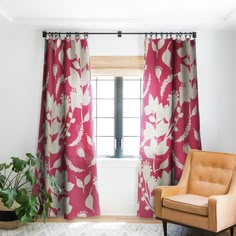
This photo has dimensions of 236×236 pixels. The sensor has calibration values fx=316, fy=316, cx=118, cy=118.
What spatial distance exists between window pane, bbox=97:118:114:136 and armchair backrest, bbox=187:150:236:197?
1.08m

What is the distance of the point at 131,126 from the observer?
4.13 m

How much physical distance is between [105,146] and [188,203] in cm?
146

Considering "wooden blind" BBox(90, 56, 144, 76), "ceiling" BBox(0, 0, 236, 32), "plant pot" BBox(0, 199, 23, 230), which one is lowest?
"plant pot" BBox(0, 199, 23, 230)

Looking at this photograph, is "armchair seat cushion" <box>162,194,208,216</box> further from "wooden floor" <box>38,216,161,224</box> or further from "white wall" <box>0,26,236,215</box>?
"white wall" <box>0,26,236,215</box>

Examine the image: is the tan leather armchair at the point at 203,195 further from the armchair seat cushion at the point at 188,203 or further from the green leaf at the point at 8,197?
the green leaf at the point at 8,197

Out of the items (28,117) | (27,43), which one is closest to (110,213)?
(28,117)

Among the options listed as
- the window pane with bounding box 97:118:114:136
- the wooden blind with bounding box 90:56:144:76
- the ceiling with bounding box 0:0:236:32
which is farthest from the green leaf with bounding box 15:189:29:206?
the ceiling with bounding box 0:0:236:32

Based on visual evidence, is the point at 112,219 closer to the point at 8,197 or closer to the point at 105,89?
the point at 8,197

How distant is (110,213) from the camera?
3.98 m

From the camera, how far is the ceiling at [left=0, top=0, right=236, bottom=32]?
3.13m

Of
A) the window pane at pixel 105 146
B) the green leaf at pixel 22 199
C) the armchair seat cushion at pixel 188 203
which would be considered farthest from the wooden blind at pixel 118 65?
the green leaf at pixel 22 199

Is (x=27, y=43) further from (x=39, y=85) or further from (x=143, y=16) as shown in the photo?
(x=143, y=16)

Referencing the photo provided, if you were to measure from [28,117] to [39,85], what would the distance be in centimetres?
42

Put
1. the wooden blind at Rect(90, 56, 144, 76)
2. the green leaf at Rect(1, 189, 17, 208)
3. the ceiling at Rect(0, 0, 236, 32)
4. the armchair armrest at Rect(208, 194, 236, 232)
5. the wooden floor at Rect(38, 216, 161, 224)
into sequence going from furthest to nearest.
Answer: the wooden blind at Rect(90, 56, 144, 76)
the wooden floor at Rect(38, 216, 161, 224)
the ceiling at Rect(0, 0, 236, 32)
the green leaf at Rect(1, 189, 17, 208)
the armchair armrest at Rect(208, 194, 236, 232)
